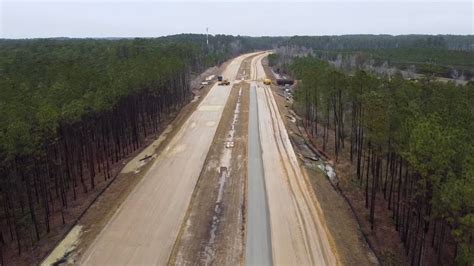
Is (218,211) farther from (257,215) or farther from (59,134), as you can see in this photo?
(59,134)

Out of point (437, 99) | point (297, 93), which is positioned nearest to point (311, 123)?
point (297, 93)

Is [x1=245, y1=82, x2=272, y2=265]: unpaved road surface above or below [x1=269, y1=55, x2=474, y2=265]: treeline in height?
below

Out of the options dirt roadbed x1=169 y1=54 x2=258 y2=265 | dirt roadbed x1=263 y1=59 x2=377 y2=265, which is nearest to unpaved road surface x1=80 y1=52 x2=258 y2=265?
dirt roadbed x1=169 y1=54 x2=258 y2=265

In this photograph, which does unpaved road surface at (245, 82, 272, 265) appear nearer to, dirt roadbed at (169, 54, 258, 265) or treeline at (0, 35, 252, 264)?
dirt roadbed at (169, 54, 258, 265)

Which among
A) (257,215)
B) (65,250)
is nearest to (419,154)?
(257,215)

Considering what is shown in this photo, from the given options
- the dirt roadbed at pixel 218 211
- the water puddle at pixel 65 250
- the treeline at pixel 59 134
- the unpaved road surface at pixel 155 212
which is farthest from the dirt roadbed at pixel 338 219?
the treeline at pixel 59 134

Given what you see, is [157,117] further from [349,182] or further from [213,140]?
[349,182]
